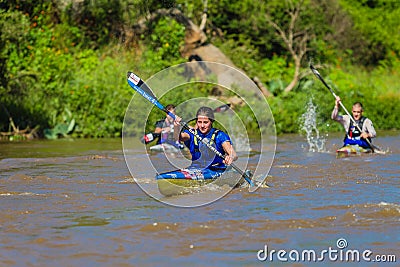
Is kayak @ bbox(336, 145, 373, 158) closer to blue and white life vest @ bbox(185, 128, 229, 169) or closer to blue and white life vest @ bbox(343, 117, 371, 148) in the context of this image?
blue and white life vest @ bbox(343, 117, 371, 148)

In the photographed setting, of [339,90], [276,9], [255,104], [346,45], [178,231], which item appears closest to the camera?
[178,231]

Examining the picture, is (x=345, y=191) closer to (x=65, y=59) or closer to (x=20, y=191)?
(x=20, y=191)

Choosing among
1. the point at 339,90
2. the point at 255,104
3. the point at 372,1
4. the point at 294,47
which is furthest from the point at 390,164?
the point at 372,1

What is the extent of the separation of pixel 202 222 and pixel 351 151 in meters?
8.30

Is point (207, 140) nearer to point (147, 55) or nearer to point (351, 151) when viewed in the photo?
point (351, 151)

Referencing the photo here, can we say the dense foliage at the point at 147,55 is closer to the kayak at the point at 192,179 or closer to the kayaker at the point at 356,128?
the kayaker at the point at 356,128

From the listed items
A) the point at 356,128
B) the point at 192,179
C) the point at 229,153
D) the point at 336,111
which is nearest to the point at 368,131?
the point at 356,128

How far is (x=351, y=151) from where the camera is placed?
1552 centimetres

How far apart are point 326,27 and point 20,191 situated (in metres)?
21.6

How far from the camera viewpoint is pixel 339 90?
24.7 m

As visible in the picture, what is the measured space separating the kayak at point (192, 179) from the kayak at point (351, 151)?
5.06 meters

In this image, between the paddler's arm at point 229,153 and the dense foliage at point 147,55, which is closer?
the paddler's arm at point 229,153

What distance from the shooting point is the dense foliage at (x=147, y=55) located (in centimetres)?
2089

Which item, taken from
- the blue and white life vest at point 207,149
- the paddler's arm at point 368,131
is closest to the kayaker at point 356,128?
the paddler's arm at point 368,131
